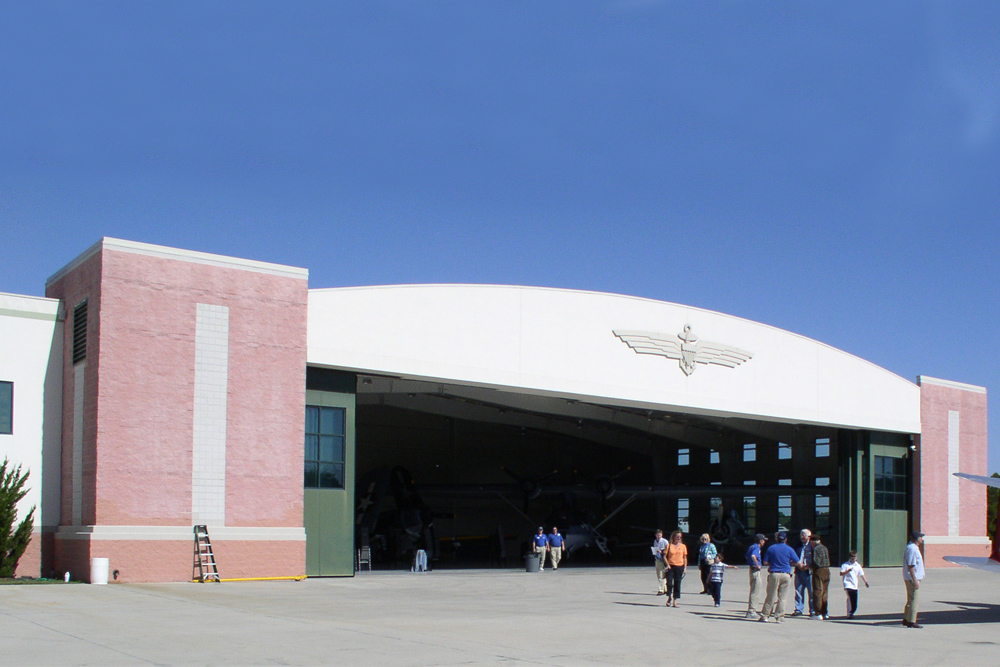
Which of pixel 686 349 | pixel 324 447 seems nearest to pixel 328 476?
pixel 324 447

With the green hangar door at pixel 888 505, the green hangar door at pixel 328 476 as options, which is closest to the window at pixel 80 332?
the green hangar door at pixel 328 476

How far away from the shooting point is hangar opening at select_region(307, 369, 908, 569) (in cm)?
4016

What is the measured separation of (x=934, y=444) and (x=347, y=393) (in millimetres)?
26169

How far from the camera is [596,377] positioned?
32219 mm

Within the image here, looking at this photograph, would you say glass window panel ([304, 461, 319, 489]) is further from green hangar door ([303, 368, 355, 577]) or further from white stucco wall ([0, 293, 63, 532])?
white stucco wall ([0, 293, 63, 532])

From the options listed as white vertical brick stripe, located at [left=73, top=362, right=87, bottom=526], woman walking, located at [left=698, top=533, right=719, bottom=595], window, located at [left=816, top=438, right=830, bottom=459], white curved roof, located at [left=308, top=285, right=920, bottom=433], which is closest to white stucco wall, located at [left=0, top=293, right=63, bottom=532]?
white vertical brick stripe, located at [left=73, top=362, right=87, bottom=526]

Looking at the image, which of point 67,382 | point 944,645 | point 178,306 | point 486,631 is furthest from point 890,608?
point 67,382

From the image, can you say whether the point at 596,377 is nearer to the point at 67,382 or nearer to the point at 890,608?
the point at 890,608

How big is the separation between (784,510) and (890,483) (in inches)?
486

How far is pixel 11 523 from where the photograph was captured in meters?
23.8

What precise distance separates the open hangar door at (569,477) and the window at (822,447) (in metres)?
0.07

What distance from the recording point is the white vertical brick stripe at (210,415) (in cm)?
2441

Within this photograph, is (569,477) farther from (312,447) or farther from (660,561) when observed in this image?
(660,561)

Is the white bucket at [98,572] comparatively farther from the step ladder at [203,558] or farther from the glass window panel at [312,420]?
the glass window panel at [312,420]
